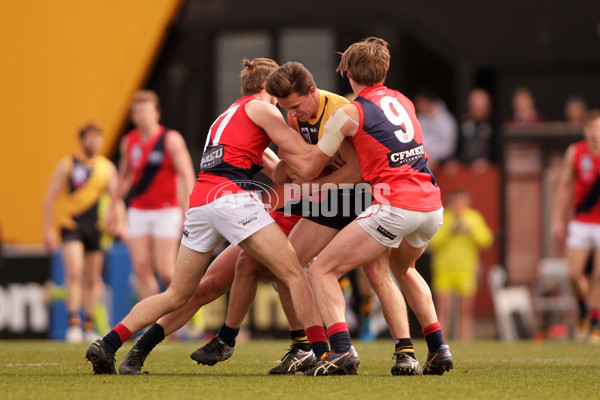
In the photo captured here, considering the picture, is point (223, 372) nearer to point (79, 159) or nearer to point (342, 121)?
point (342, 121)

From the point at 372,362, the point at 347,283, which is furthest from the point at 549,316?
the point at 372,362

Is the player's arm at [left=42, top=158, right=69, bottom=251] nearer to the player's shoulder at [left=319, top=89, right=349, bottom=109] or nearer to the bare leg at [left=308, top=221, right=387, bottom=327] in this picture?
the player's shoulder at [left=319, top=89, right=349, bottom=109]

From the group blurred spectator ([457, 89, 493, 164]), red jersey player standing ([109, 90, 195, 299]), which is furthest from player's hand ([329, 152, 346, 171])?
blurred spectator ([457, 89, 493, 164])

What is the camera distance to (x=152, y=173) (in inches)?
457

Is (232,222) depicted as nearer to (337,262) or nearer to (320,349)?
(337,262)

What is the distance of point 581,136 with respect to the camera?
14797 millimetres

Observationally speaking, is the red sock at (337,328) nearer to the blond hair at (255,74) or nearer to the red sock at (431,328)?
the red sock at (431,328)

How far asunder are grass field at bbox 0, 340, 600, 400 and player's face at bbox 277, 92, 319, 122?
5.40 feet

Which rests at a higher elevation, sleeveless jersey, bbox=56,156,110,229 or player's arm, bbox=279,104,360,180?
player's arm, bbox=279,104,360,180

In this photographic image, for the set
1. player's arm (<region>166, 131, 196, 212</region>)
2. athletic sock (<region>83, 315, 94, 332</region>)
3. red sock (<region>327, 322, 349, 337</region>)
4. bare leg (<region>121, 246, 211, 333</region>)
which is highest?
player's arm (<region>166, 131, 196, 212</region>)

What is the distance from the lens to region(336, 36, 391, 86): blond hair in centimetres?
663

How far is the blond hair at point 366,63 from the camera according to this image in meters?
6.63

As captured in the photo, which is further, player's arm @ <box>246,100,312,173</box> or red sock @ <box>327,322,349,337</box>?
player's arm @ <box>246,100,312,173</box>

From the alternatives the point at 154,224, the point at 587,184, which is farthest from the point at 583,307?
the point at 154,224
